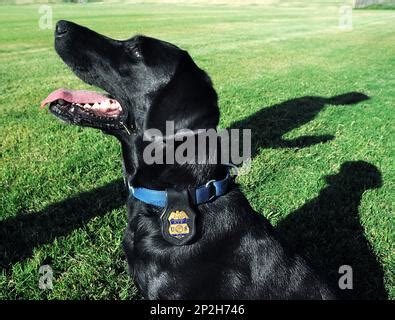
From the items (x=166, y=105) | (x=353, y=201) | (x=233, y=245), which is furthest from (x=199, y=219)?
(x=353, y=201)

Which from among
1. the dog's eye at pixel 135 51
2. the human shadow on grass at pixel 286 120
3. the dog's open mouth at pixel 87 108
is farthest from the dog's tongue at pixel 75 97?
the human shadow on grass at pixel 286 120

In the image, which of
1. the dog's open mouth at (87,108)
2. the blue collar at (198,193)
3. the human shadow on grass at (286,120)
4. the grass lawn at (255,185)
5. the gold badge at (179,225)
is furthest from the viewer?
the human shadow on grass at (286,120)

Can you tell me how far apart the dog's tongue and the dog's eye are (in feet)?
1.24

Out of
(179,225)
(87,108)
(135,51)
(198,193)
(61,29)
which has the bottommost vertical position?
(179,225)

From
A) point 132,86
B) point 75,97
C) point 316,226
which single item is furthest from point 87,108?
point 316,226

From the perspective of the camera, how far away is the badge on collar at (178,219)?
216 cm

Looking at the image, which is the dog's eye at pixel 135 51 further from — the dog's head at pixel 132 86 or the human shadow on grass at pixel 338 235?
the human shadow on grass at pixel 338 235

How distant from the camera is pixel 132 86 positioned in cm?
256

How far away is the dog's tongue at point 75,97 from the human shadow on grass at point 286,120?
3059 mm

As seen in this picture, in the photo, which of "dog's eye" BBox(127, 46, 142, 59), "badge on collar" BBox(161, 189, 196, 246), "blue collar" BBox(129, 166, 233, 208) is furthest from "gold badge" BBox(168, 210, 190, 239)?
"dog's eye" BBox(127, 46, 142, 59)

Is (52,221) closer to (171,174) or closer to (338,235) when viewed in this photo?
(171,174)

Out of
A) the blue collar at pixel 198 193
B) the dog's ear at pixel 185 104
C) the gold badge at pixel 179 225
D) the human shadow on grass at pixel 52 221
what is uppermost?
the dog's ear at pixel 185 104

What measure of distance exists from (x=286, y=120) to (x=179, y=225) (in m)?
5.42

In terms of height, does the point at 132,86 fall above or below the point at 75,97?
above
